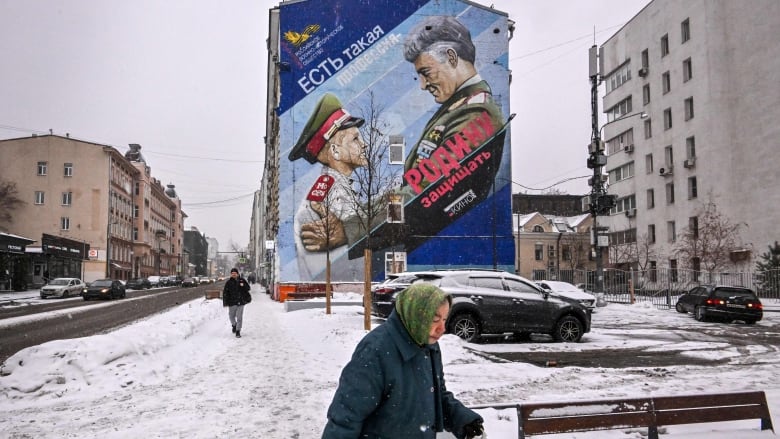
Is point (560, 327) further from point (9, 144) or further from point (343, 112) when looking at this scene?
point (9, 144)

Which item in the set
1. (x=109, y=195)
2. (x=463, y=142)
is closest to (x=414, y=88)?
(x=463, y=142)

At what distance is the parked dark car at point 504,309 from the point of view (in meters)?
13.2

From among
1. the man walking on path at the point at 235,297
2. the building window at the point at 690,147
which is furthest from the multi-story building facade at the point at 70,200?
the building window at the point at 690,147

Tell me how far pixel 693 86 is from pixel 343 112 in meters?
27.1

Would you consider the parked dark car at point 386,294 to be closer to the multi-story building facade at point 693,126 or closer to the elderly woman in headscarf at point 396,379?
the elderly woman in headscarf at point 396,379

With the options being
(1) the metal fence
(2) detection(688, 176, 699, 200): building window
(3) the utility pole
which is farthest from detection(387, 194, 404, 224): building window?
(2) detection(688, 176, 699, 200): building window

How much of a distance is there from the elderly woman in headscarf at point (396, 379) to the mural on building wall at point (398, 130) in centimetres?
2841

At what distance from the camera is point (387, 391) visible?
2.70 meters

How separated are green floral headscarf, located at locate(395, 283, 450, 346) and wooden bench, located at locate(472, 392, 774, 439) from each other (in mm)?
2451

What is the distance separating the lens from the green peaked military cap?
31875mm

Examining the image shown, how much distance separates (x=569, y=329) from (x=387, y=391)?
1220 cm

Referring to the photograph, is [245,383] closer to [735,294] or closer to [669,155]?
[735,294]

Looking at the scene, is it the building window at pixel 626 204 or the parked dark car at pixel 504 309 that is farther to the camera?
the building window at pixel 626 204

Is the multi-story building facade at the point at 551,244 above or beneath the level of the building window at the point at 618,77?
beneath
